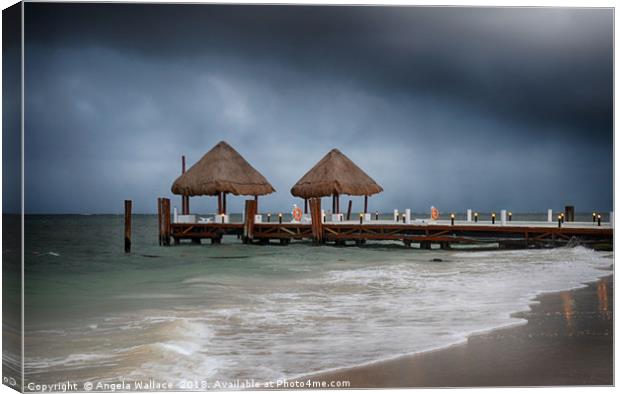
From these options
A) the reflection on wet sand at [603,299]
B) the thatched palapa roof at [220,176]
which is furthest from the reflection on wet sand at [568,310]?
the thatched palapa roof at [220,176]

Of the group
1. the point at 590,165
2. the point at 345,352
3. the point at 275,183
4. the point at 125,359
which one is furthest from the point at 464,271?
the point at 275,183

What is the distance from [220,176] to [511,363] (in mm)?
12087

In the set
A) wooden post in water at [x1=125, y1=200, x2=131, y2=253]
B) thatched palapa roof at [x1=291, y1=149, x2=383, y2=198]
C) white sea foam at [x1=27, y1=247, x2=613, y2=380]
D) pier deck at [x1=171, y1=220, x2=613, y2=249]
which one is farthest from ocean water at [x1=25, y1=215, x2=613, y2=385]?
thatched palapa roof at [x1=291, y1=149, x2=383, y2=198]

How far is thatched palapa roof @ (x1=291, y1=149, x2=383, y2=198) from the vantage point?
53.7 feet

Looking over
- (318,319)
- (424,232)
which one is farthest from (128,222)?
(318,319)

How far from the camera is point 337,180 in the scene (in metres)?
16.3

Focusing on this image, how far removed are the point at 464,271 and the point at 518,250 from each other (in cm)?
263

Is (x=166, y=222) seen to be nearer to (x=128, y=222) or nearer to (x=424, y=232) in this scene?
(x=128, y=222)

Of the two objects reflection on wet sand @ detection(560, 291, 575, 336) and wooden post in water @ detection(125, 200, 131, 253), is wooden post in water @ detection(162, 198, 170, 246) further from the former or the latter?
reflection on wet sand @ detection(560, 291, 575, 336)

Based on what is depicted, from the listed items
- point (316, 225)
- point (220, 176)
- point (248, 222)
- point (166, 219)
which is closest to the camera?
point (316, 225)

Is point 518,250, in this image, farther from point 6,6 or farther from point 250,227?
point 6,6

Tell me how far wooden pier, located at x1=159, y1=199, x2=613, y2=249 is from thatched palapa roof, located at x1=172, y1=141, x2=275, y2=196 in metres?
1.10

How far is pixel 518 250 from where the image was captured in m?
12.0

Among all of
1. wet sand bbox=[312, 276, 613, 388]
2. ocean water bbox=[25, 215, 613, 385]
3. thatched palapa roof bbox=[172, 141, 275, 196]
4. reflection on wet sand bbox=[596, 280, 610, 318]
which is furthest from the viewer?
thatched palapa roof bbox=[172, 141, 275, 196]
